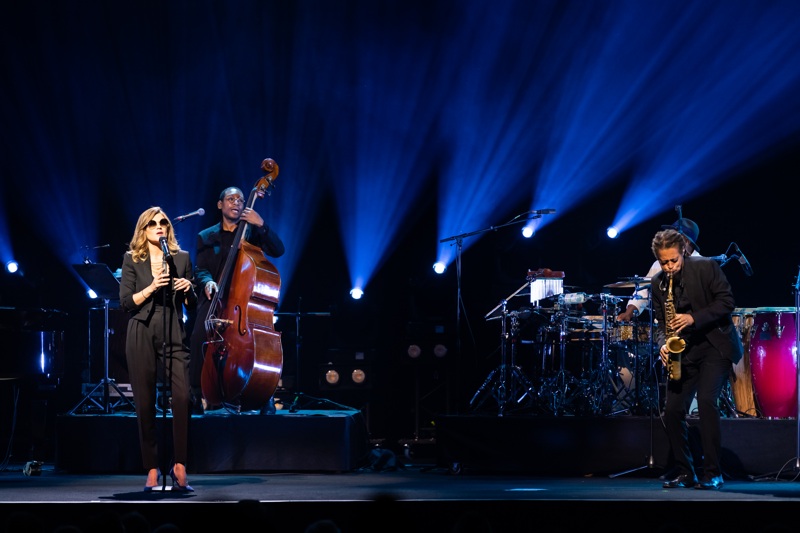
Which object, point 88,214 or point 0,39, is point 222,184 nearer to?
point 88,214

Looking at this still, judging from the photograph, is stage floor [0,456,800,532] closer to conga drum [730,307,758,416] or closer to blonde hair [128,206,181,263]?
conga drum [730,307,758,416]

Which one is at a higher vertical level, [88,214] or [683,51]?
[683,51]

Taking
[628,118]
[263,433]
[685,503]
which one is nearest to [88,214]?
[263,433]

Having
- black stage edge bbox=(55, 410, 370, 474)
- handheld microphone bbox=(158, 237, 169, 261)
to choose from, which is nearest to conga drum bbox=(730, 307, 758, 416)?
black stage edge bbox=(55, 410, 370, 474)

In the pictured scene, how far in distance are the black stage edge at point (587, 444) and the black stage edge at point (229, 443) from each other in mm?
951

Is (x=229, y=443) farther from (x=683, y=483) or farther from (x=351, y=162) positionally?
(x=351, y=162)

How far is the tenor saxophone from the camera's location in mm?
5980

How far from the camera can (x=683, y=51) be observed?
9273 mm

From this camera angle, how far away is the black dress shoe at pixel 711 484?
596 cm

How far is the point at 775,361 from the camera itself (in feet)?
24.1

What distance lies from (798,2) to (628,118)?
6.24 ft

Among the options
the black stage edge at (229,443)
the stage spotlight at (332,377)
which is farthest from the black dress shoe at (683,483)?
the stage spotlight at (332,377)

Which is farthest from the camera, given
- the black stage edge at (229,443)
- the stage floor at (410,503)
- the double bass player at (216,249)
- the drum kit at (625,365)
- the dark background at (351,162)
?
the dark background at (351,162)

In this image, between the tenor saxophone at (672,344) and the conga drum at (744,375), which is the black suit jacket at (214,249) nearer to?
the tenor saxophone at (672,344)
